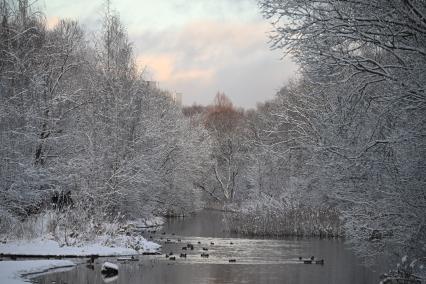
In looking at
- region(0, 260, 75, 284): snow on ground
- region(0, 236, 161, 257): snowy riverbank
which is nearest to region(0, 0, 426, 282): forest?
region(0, 236, 161, 257): snowy riverbank

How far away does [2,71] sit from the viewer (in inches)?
853

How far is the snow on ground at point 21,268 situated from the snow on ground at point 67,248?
1.81 metres

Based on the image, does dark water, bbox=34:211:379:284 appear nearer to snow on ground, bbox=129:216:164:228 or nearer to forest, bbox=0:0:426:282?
forest, bbox=0:0:426:282

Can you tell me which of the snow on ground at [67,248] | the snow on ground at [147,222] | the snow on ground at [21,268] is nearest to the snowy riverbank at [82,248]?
the snow on ground at [67,248]

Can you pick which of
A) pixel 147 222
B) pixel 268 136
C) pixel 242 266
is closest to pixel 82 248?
pixel 242 266

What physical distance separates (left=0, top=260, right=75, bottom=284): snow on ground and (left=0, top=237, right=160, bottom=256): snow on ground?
1.81 metres

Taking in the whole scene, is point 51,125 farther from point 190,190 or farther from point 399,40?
point 190,190

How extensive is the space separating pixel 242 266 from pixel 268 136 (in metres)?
10.3

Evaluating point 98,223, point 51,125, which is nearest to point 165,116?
point 51,125

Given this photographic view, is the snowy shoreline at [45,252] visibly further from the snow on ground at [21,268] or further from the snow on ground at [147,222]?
the snow on ground at [147,222]

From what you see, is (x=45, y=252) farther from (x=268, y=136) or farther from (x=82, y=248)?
(x=268, y=136)

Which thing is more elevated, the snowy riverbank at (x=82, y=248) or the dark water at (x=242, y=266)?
the snowy riverbank at (x=82, y=248)

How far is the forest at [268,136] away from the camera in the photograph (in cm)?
1080

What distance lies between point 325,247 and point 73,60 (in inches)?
621
